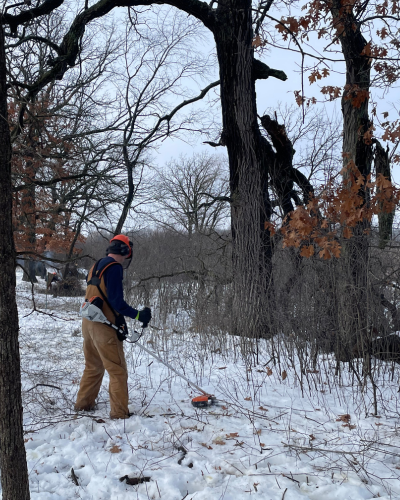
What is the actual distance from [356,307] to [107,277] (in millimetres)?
2950

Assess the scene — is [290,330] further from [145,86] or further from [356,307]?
[145,86]

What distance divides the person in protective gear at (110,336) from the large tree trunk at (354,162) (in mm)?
2533

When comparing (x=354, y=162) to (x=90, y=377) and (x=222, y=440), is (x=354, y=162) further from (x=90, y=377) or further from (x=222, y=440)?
(x=90, y=377)

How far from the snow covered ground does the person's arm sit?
107 cm

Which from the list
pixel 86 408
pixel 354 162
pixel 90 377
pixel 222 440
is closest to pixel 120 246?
pixel 90 377

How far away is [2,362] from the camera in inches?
96.7

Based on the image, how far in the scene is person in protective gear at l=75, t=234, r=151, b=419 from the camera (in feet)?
14.1

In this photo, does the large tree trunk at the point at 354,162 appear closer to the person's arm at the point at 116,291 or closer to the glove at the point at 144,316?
the glove at the point at 144,316

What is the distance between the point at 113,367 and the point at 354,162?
3.83 m

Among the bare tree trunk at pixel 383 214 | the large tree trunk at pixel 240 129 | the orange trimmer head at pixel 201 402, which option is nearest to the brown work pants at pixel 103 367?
the orange trimmer head at pixel 201 402

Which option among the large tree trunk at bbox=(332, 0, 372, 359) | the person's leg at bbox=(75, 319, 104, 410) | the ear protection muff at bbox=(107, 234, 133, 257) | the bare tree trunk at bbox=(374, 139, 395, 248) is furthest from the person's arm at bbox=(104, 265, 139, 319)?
the bare tree trunk at bbox=(374, 139, 395, 248)

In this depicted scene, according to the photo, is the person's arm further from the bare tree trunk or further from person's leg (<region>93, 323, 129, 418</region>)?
the bare tree trunk

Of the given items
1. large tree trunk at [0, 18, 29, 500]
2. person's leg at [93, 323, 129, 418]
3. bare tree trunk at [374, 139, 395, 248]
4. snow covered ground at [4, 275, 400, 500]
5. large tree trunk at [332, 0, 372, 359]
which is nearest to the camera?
large tree trunk at [0, 18, 29, 500]

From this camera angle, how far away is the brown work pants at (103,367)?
429cm
